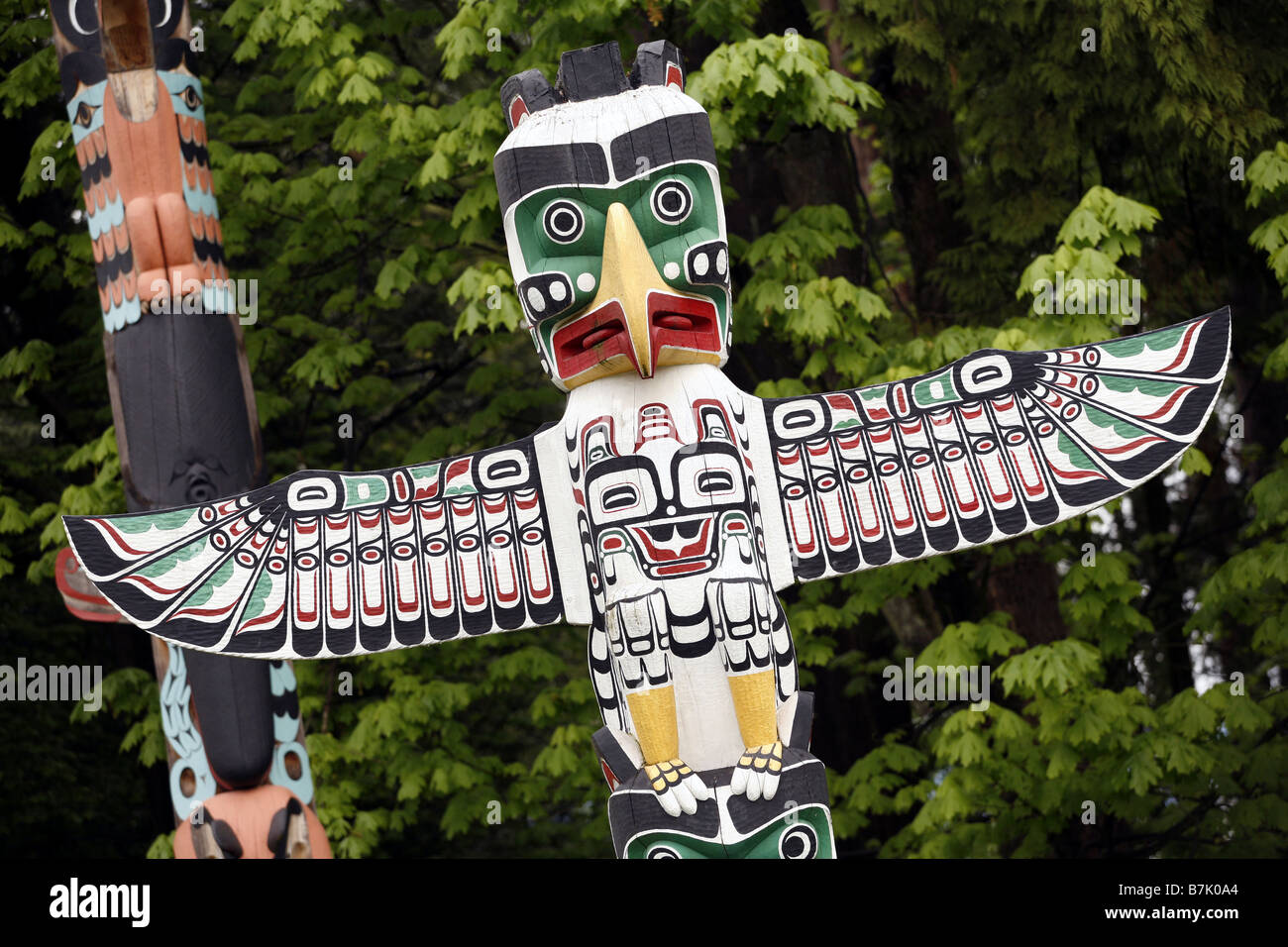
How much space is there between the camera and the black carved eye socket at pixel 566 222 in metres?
4.86

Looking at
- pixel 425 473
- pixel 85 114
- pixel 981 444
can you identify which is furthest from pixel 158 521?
pixel 981 444

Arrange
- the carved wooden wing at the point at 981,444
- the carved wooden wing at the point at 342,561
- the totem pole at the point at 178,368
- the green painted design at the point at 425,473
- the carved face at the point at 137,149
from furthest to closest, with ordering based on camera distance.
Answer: the carved face at the point at 137,149
the totem pole at the point at 178,368
the green painted design at the point at 425,473
the carved wooden wing at the point at 981,444
the carved wooden wing at the point at 342,561

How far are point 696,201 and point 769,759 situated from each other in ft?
6.02

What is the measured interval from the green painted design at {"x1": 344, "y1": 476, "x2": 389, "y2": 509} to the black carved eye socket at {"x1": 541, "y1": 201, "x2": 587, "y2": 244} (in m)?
1.06

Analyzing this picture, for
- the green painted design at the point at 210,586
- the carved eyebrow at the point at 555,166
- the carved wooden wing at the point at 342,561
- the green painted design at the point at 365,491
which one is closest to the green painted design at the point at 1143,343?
the carved eyebrow at the point at 555,166

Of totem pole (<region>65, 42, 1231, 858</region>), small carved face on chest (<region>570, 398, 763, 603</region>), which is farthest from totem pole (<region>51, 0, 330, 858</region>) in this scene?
small carved face on chest (<region>570, 398, 763, 603</region>)

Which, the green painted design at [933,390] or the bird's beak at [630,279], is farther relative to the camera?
the green painted design at [933,390]

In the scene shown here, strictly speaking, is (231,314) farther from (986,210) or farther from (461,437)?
(986,210)

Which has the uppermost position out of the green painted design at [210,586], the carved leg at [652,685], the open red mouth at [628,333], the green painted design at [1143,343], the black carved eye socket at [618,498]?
the open red mouth at [628,333]

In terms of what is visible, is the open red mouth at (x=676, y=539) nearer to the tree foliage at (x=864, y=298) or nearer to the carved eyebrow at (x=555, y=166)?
the carved eyebrow at (x=555, y=166)

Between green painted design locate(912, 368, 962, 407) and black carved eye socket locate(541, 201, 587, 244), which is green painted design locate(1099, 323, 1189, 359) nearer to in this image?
green painted design locate(912, 368, 962, 407)

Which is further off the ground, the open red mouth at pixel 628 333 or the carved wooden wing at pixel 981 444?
the open red mouth at pixel 628 333

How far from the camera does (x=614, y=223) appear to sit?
4.78 m

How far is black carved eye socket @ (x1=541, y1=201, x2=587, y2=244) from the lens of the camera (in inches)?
191
